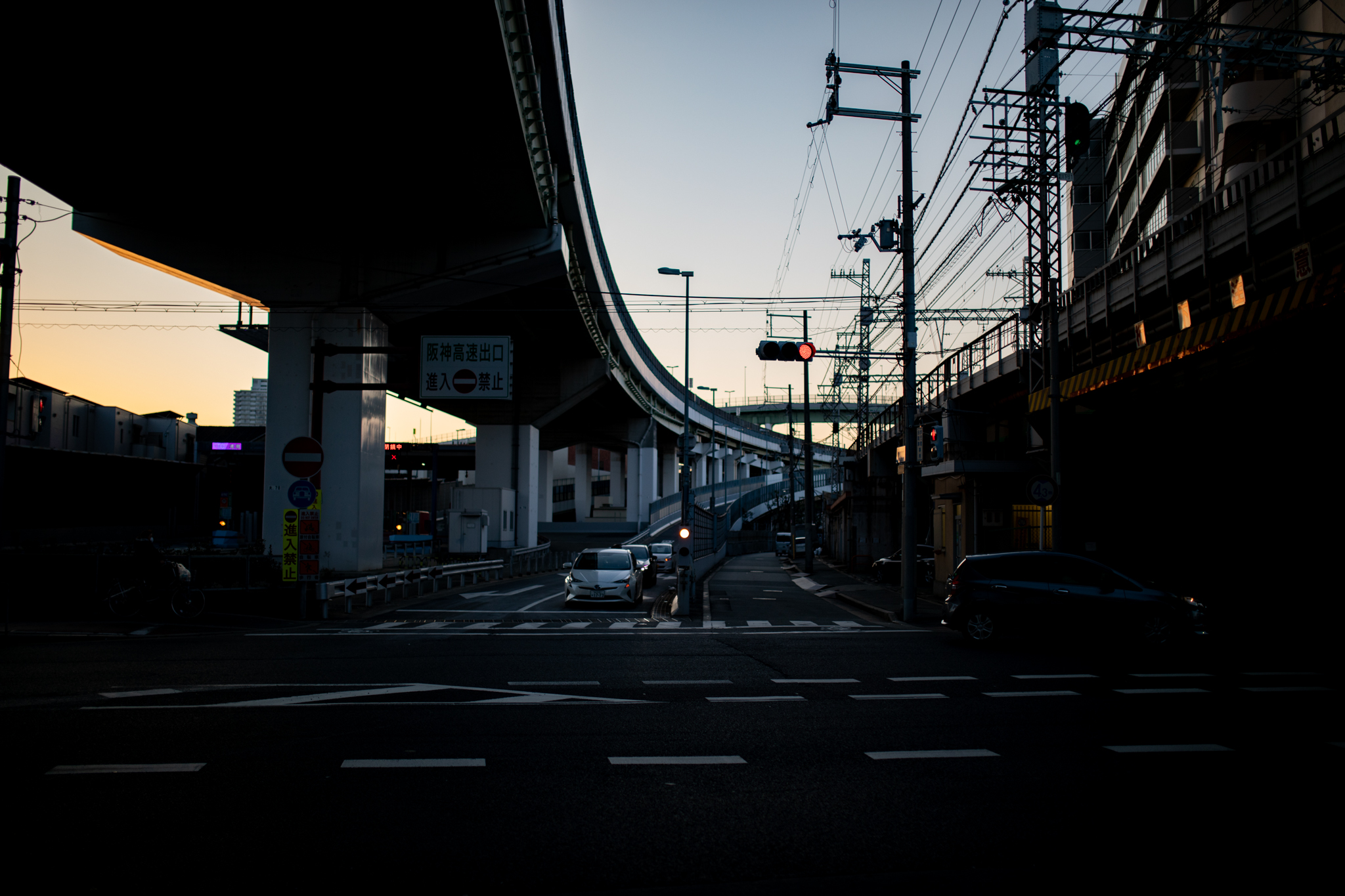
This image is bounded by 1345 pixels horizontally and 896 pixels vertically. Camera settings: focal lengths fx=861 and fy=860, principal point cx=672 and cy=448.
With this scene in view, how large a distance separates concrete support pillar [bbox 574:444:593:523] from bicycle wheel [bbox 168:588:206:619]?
60.6 m

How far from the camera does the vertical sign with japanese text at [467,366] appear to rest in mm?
23109

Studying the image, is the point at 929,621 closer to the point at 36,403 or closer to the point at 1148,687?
the point at 1148,687

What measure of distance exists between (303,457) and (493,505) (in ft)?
83.6

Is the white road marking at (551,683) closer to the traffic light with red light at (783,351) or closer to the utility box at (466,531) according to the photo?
the traffic light with red light at (783,351)

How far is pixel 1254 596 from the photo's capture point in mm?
19391

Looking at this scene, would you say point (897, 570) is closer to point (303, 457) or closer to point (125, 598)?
point (303, 457)

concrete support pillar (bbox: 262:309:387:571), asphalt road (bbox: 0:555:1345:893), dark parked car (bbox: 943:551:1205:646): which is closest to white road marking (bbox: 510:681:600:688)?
asphalt road (bbox: 0:555:1345:893)

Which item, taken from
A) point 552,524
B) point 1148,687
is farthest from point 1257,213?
point 552,524

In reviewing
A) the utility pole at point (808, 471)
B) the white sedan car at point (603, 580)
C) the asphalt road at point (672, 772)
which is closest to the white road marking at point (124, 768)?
the asphalt road at point (672, 772)

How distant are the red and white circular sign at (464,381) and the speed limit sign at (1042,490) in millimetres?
14044

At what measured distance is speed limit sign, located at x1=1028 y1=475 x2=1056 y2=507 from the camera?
1808cm

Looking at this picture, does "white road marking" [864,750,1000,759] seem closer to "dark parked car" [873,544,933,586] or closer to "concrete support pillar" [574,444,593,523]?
"dark parked car" [873,544,933,586]

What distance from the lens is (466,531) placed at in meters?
38.2

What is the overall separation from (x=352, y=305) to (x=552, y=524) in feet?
141
